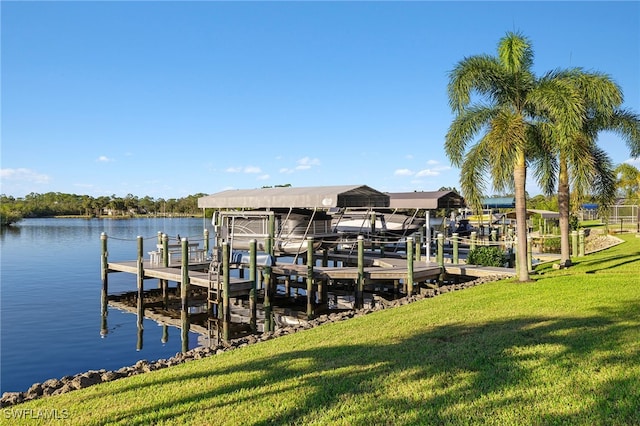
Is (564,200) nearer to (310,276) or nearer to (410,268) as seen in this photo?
(410,268)

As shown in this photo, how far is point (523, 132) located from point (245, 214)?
489 inches

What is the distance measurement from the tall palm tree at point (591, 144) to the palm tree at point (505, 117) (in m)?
0.72

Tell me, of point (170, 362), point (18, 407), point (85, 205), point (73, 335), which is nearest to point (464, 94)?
point (170, 362)

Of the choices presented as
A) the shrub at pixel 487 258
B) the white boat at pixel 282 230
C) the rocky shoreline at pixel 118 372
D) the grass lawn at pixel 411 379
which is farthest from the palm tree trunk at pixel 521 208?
the white boat at pixel 282 230

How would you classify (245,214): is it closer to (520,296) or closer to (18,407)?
(520,296)

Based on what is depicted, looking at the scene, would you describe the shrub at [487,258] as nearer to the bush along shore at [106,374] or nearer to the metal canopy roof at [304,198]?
the metal canopy roof at [304,198]

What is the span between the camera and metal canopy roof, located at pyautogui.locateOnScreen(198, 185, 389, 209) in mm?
18953

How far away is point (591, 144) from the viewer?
55.8 feet

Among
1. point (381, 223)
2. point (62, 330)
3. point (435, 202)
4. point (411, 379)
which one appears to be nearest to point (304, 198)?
point (435, 202)

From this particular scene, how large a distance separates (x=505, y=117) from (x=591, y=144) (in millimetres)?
5765

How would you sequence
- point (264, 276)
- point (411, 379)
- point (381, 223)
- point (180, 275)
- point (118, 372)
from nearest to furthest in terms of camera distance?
1. point (411, 379)
2. point (118, 372)
3. point (264, 276)
4. point (180, 275)
5. point (381, 223)

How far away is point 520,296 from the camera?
1166cm

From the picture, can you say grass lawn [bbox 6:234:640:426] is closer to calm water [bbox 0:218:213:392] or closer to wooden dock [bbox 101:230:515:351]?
calm water [bbox 0:218:213:392]

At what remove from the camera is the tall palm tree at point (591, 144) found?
14.5 metres
